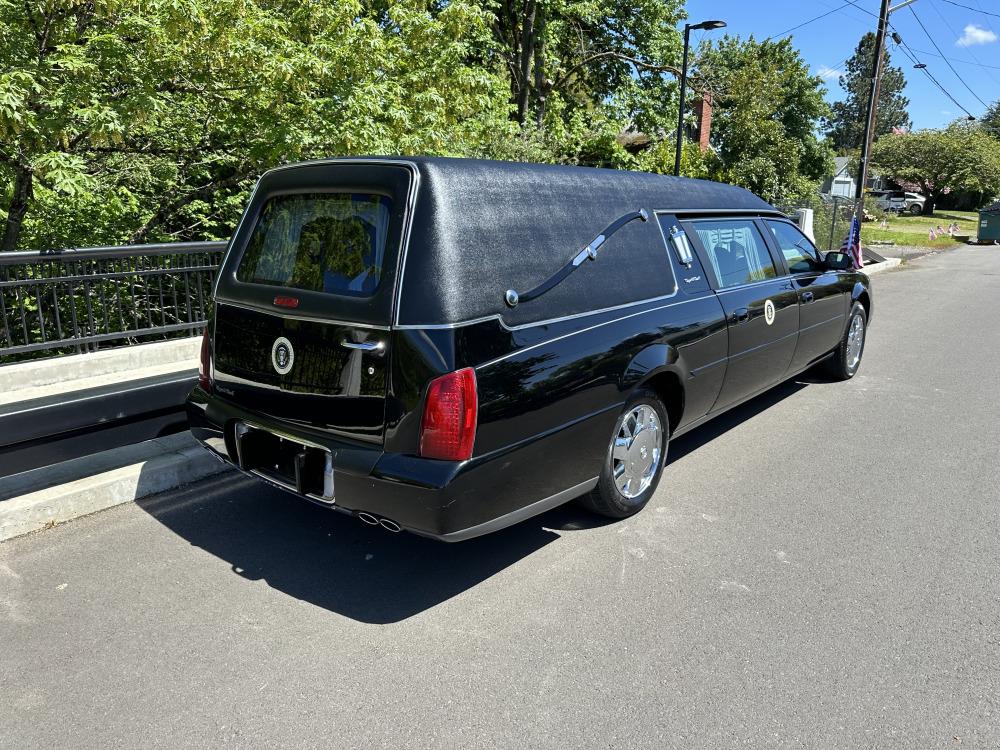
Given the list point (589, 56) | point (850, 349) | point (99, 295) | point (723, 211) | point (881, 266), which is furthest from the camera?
point (589, 56)

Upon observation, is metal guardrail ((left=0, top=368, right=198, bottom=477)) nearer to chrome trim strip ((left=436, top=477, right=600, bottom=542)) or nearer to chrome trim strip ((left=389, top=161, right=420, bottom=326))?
chrome trim strip ((left=389, top=161, right=420, bottom=326))

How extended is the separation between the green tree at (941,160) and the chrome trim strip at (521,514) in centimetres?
6324

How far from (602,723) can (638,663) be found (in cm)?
37

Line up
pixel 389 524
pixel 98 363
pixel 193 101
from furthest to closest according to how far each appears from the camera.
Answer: pixel 193 101
pixel 98 363
pixel 389 524

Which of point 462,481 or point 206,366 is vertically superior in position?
point 206,366

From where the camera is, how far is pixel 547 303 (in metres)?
3.34

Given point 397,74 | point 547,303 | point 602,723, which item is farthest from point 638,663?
point 397,74

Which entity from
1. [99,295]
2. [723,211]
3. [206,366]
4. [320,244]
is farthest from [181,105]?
[723,211]

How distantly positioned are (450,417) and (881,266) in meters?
19.0

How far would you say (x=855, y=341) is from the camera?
23.4ft

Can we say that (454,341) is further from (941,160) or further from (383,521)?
(941,160)

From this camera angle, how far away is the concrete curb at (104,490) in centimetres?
376

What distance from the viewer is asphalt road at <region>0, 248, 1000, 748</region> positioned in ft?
8.22

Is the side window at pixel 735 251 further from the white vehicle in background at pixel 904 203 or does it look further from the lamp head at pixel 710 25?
the white vehicle in background at pixel 904 203
